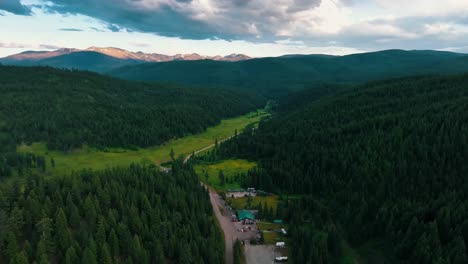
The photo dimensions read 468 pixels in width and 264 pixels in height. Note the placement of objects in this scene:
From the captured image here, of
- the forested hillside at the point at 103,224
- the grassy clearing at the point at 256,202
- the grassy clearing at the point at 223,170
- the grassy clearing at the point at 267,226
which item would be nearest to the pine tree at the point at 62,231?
the forested hillside at the point at 103,224

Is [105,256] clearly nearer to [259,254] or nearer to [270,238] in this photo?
[259,254]

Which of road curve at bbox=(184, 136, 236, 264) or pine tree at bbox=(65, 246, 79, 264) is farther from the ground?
pine tree at bbox=(65, 246, 79, 264)

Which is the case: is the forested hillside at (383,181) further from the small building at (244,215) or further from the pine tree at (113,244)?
the pine tree at (113,244)

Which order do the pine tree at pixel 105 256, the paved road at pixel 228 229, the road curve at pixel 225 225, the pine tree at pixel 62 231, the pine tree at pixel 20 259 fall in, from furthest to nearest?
the paved road at pixel 228 229, the road curve at pixel 225 225, the pine tree at pixel 62 231, the pine tree at pixel 105 256, the pine tree at pixel 20 259

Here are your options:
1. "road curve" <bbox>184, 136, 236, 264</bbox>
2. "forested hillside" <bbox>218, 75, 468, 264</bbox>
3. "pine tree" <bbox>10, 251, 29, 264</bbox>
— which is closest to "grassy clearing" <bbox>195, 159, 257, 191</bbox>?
"road curve" <bbox>184, 136, 236, 264</bbox>

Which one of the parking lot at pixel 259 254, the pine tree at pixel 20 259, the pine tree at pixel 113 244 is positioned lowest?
the parking lot at pixel 259 254

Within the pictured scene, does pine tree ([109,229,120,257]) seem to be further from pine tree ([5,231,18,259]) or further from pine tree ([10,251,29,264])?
pine tree ([5,231,18,259])

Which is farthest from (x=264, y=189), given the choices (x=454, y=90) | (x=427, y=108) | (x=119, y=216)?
(x=454, y=90)
